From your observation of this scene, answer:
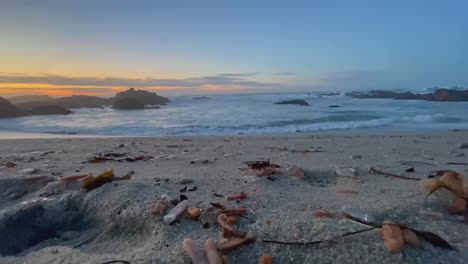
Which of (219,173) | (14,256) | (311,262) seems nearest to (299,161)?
(219,173)

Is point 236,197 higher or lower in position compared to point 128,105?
higher

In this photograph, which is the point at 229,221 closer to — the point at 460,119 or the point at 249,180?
the point at 249,180

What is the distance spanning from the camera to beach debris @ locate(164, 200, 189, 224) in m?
2.35

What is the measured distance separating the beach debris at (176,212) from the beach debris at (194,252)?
325 mm

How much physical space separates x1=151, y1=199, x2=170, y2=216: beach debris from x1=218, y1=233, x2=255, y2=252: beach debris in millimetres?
641

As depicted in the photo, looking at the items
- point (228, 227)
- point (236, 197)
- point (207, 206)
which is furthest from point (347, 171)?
point (228, 227)

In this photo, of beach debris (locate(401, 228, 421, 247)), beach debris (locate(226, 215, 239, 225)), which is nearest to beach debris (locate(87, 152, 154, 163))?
beach debris (locate(226, 215, 239, 225))

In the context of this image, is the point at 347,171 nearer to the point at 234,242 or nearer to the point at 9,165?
the point at 234,242

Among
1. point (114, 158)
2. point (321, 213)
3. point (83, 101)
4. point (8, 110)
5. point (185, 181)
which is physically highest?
point (321, 213)

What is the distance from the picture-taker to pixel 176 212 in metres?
2.43

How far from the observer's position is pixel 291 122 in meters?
12.8

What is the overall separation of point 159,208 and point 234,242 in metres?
0.72

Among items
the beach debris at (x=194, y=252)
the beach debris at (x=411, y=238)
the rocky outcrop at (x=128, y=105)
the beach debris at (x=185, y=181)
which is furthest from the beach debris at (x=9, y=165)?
the rocky outcrop at (x=128, y=105)

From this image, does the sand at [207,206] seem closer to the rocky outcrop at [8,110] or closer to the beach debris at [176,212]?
the beach debris at [176,212]
